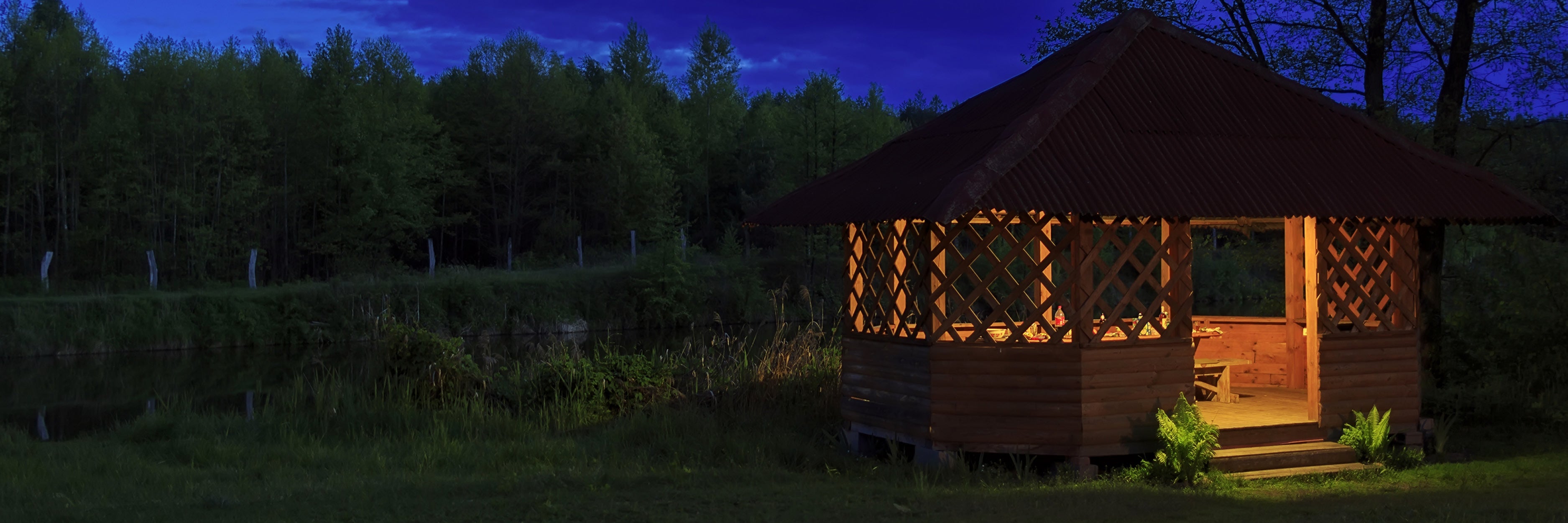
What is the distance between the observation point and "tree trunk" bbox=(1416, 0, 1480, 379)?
12367mm

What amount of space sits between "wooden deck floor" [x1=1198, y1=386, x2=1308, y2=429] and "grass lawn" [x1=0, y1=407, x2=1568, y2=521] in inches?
42.7

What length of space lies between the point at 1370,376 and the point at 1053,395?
2970 millimetres

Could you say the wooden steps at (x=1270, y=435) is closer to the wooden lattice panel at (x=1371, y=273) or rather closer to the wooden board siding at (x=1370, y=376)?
the wooden board siding at (x=1370, y=376)

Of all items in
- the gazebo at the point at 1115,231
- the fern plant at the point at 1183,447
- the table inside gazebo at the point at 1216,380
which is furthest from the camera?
the table inside gazebo at the point at 1216,380

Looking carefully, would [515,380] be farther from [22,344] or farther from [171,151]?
[171,151]

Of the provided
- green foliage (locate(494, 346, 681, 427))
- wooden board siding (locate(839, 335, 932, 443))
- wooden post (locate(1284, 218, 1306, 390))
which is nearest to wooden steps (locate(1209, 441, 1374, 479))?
wooden board siding (locate(839, 335, 932, 443))

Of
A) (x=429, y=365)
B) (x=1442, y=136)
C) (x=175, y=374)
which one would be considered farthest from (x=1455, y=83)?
(x=175, y=374)

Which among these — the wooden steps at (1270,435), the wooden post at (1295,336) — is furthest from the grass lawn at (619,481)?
the wooden post at (1295,336)

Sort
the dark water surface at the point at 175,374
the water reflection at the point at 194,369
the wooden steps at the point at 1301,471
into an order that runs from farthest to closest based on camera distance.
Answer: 1. the water reflection at the point at 194,369
2. the dark water surface at the point at 175,374
3. the wooden steps at the point at 1301,471

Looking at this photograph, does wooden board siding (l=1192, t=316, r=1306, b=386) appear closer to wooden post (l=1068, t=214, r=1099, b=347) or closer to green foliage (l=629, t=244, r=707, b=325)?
wooden post (l=1068, t=214, r=1099, b=347)

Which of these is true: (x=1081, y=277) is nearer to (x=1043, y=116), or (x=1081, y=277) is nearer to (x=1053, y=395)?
(x=1053, y=395)

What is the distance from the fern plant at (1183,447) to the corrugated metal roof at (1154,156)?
1481 millimetres

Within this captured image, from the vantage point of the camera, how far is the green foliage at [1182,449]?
8.53 meters

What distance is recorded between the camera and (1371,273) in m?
9.59
